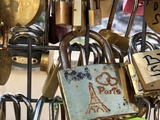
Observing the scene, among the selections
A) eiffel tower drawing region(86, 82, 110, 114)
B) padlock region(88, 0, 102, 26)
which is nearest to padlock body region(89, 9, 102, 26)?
padlock region(88, 0, 102, 26)

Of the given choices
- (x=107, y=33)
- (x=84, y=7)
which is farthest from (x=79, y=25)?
(x=107, y=33)

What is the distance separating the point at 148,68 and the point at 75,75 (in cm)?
10

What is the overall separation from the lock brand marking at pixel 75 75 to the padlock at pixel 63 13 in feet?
0.23

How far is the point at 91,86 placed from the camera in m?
0.49

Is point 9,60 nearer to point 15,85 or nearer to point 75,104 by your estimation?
point 75,104

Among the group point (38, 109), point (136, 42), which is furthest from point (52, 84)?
point (136, 42)

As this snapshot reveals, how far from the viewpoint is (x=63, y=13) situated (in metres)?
0.51

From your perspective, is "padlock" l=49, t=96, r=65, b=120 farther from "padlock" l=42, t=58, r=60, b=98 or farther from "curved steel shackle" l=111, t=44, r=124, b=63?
"curved steel shackle" l=111, t=44, r=124, b=63

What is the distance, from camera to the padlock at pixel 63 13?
0.51 m

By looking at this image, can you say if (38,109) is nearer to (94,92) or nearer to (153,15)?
(94,92)

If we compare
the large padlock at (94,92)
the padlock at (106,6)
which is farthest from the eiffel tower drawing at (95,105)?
the padlock at (106,6)

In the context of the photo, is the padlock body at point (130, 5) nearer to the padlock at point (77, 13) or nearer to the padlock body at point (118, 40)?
the padlock body at point (118, 40)

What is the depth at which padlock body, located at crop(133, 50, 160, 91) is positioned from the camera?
19.3 inches

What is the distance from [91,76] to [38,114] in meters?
0.11
